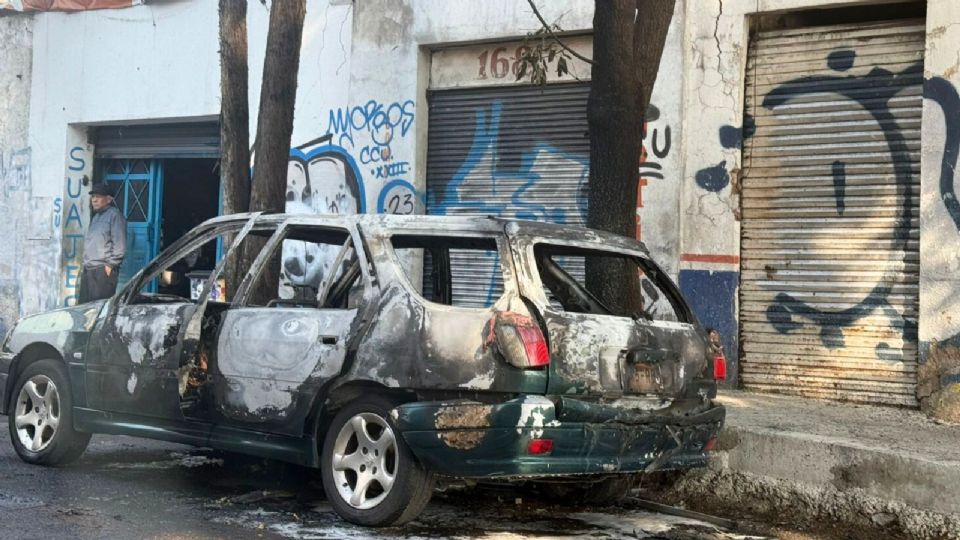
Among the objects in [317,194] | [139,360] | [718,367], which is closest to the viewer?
[718,367]

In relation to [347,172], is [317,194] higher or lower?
lower

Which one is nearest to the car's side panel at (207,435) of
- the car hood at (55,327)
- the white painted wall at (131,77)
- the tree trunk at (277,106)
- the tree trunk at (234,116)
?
the car hood at (55,327)

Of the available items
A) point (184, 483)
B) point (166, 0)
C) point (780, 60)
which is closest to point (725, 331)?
point (780, 60)

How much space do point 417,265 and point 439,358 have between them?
350 centimetres

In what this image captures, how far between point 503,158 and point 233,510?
21.4 feet

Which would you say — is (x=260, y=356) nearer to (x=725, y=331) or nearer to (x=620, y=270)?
(x=620, y=270)

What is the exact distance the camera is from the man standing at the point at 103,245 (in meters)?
12.4

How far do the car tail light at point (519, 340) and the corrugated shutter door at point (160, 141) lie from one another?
31.7 ft

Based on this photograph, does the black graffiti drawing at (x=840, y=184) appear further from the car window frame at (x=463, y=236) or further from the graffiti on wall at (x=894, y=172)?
the car window frame at (x=463, y=236)

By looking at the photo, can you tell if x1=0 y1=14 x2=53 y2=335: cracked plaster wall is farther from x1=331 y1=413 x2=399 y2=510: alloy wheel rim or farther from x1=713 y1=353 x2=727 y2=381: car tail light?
x1=713 y1=353 x2=727 y2=381: car tail light

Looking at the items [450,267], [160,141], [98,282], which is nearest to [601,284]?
[450,267]

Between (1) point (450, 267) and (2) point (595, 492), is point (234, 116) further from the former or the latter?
(2) point (595, 492)

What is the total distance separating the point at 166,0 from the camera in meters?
14.5

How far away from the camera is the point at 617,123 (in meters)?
7.68
